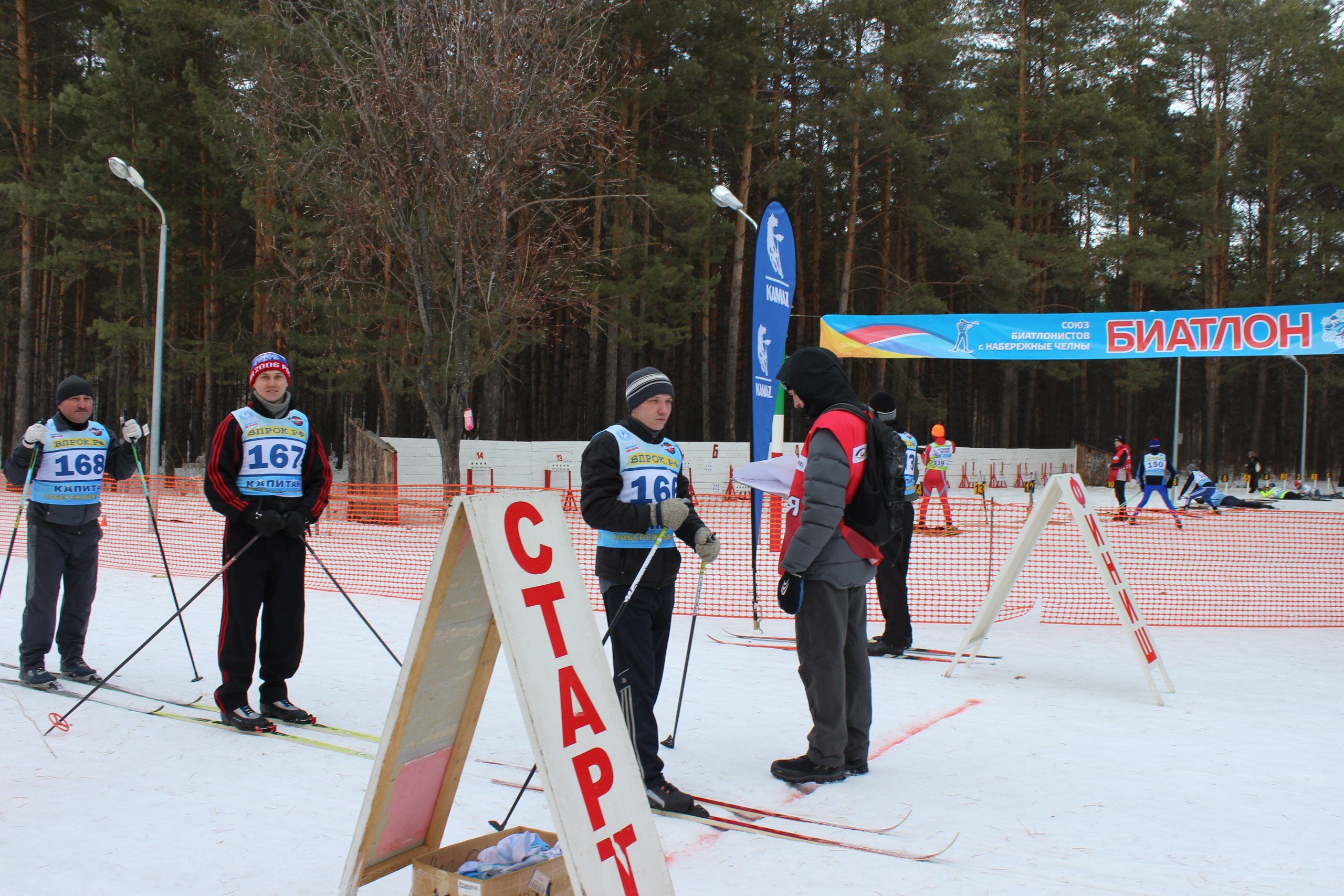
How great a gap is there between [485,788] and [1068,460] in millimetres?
35226

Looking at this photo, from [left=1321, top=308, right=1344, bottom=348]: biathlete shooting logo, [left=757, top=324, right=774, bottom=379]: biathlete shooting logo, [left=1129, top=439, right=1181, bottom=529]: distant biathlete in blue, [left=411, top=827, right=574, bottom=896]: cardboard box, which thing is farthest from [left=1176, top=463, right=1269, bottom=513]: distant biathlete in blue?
[left=411, top=827, right=574, bottom=896]: cardboard box

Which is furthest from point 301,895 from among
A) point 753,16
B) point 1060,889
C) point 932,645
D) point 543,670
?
point 753,16

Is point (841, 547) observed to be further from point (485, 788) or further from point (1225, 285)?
point (1225, 285)

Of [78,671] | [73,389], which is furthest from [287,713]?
[73,389]

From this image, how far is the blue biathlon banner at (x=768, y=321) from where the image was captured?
800 cm

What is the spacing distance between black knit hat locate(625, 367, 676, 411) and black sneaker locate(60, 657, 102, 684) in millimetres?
3855

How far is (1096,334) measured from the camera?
17469 millimetres

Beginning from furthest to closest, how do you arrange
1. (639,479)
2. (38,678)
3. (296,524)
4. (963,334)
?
(963,334) < (38,678) < (296,524) < (639,479)

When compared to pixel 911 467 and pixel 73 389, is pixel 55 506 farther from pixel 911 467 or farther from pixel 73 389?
pixel 911 467

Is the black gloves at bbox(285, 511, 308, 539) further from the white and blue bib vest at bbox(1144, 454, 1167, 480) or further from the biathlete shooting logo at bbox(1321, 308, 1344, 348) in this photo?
the biathlete shooting logo at bbox(1321, 308, 1344, 348)

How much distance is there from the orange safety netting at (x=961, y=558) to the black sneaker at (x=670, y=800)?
Answer: 7.82ft

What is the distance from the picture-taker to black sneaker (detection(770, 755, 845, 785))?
3.98 m

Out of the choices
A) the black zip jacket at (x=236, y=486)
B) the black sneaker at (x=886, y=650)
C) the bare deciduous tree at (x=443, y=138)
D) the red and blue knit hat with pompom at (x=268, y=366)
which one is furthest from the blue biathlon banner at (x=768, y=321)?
the bare deciduous tree at (x=443, y=138)

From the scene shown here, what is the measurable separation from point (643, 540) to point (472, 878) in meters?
1.59
